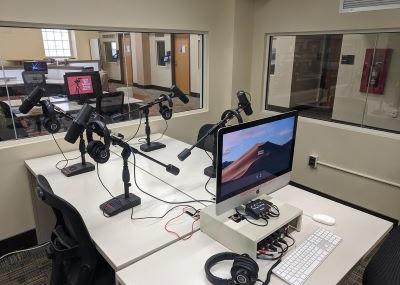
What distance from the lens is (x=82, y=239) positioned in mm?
1366

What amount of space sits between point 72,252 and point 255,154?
3.23ft

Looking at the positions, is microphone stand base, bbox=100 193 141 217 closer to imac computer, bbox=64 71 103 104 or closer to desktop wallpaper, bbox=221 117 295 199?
desktop wallpaper, bbox=221 117 295 199

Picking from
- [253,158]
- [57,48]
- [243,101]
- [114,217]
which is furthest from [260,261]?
[57,48]

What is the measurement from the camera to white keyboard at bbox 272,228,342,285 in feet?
3.88

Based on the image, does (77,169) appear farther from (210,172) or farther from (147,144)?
(210,172)

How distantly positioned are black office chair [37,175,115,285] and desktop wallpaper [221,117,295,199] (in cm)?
69

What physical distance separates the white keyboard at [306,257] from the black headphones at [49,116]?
5.98 feet

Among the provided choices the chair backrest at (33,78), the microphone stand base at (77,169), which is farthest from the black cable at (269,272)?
the chair backrest at (33,78)

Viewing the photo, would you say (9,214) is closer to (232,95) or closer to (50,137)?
(50,137)

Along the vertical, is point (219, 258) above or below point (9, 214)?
above

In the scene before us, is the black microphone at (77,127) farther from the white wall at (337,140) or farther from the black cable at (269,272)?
the white wall at (337,140)

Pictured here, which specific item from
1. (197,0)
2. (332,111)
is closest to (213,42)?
(197,0)

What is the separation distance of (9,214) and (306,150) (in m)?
2.94

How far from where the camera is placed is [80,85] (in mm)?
3889
